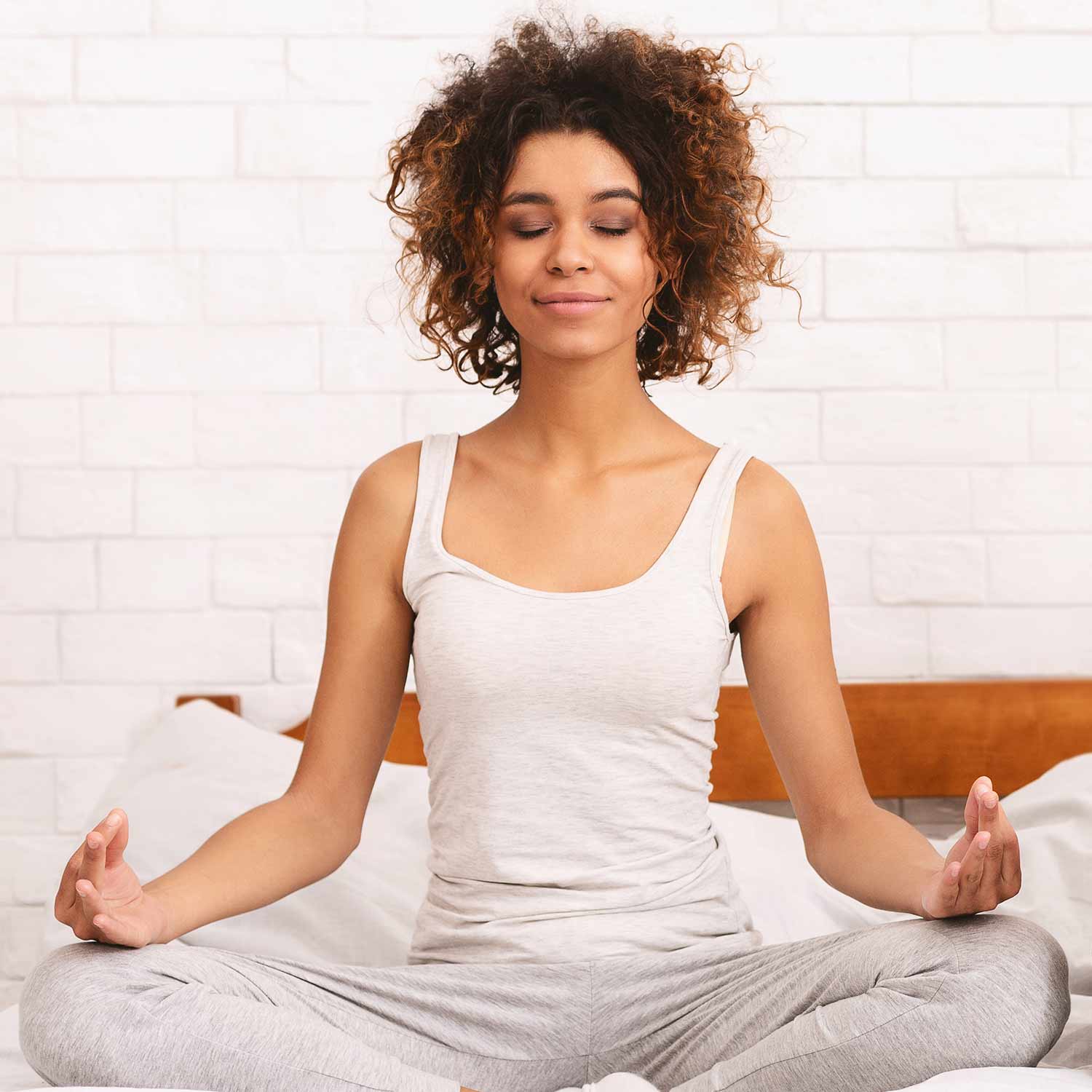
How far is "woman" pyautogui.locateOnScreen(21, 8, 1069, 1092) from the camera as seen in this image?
88 centimetres

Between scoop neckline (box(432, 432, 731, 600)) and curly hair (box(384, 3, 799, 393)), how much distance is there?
0.15 m

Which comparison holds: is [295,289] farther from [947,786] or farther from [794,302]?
[947,786]

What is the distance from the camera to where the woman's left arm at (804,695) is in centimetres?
106

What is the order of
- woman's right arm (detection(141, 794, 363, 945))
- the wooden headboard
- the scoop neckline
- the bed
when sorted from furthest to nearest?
the wooden headboard
the bed
the scoop neckline
woman's right arm (detection(141, 794, 363, 945))

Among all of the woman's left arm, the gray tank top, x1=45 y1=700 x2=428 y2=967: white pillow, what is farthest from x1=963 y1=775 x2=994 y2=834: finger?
x1=45 y1=700 x2=428 y2=967: white pillow

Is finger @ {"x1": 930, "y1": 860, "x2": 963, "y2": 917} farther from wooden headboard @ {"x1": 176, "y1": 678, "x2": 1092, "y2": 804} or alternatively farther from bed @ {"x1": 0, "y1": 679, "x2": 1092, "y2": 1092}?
wooden headboard @ {"x1": 176, "y1": 678, "x2": 1092, "y2": 804}

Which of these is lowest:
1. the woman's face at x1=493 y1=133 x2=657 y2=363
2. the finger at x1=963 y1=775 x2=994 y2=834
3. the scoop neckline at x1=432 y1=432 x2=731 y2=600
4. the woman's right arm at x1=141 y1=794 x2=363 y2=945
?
the woman's right arm at x1=141 y1=794 x2=363 y2=945

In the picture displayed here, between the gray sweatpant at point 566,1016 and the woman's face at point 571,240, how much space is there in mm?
514

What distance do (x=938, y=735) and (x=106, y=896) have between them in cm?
118

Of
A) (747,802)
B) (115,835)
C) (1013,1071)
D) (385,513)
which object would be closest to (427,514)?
(385,513)

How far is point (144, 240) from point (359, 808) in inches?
37.8

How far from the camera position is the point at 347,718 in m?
1.17

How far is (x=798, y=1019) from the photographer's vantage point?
910 mm

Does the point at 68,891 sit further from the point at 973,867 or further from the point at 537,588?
the point at 973,867
